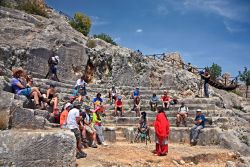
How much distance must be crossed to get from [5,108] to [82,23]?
24136 millimetres

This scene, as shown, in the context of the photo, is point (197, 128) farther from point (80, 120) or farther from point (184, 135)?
point (80, 120)

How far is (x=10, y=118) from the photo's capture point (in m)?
7.71

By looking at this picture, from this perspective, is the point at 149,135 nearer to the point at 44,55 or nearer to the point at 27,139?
the point at 27,139

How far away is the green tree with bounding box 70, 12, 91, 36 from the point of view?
3023cm

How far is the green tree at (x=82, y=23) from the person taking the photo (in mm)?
30231

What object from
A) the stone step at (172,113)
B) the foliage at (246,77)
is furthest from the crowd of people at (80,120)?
the foliage at (246,77)

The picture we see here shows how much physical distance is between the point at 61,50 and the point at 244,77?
36.5 metres

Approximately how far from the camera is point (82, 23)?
3119cm

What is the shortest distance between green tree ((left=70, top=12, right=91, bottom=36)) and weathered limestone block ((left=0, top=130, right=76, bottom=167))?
2399cm

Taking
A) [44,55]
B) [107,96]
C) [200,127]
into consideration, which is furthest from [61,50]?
[200,127]

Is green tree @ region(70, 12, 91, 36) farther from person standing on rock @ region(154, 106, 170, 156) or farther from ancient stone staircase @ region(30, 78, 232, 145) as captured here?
person standing on rock @ region(154, 106, 170, 156)

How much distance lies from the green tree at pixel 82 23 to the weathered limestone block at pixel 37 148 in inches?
944

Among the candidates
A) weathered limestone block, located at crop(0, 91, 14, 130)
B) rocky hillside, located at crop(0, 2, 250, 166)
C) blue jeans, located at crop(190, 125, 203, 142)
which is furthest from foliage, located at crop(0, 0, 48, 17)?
weathered limestone block, located at crop(0, 91, 14, 130)

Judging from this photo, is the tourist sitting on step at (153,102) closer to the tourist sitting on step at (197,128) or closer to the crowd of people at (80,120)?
the crowd of people at (80,120)
